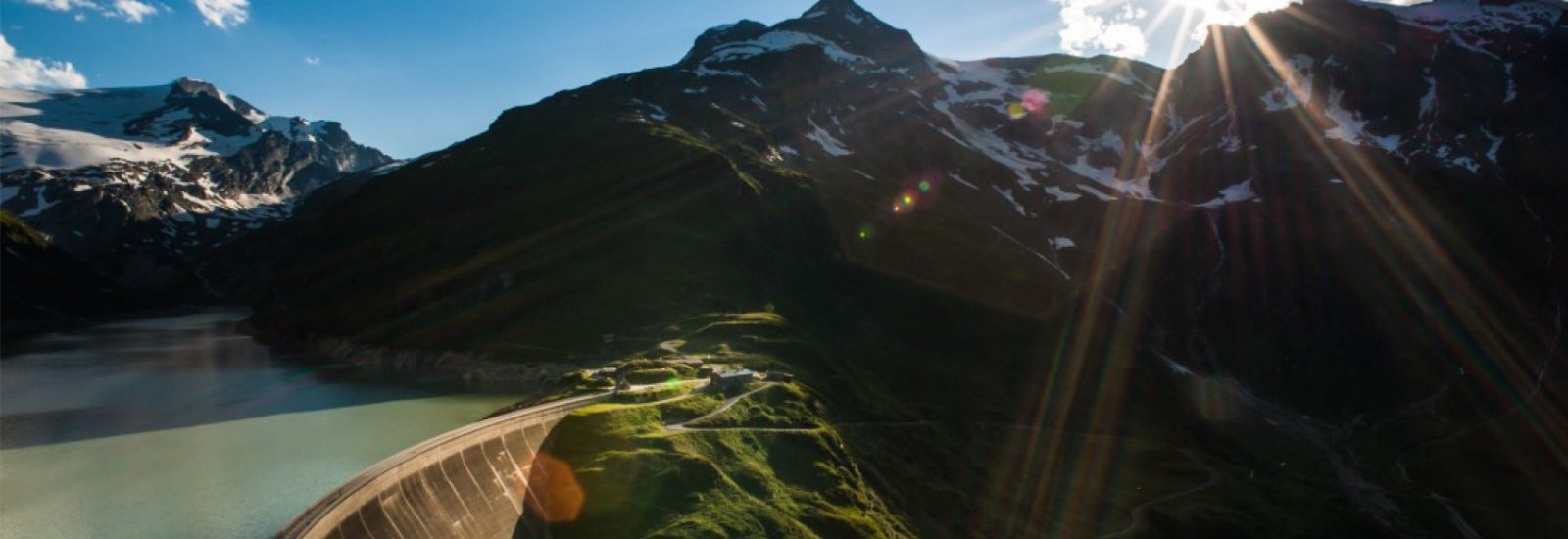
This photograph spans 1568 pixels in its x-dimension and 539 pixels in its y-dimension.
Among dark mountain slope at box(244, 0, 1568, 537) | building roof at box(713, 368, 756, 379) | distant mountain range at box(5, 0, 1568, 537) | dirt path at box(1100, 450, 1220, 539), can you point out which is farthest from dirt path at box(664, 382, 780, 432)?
dirt path at box(1100, 450, 1220, 539)

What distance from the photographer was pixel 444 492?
134ft

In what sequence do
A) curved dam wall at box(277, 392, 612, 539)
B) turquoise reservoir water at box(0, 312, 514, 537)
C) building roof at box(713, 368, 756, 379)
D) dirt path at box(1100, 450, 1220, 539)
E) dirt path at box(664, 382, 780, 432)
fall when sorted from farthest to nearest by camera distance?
dirt path at box(1100, 450, 1220, 539) → building roof at box(713, 368, 756, 379) → dirt path at box(664, 382, 780, 432) → turquoise reservoir water at box(0, 312, 514, 537) → curved dam wall at box(277, 392, 612, 539)

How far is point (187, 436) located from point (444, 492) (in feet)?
132

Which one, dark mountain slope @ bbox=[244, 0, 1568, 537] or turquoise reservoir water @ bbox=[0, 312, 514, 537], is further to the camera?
dark mountain slope @ bbox=[244, 0, 1568, 537]

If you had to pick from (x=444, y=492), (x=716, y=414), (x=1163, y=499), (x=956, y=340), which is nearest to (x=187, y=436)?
(x=444, y=492)

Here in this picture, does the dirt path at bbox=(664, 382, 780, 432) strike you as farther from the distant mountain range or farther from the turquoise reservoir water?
the turquoise reservoir water

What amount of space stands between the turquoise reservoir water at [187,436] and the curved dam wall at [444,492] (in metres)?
9.62

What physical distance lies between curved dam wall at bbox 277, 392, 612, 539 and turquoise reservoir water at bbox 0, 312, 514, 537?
31.6 ft

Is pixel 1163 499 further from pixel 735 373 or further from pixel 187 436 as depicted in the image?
pixel 187 436

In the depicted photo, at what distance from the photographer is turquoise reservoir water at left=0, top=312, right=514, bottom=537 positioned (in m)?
45.8

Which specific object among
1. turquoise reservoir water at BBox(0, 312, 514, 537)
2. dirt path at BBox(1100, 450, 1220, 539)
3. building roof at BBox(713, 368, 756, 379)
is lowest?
turquoise reservoir water at BBox(0, 312, 514, 537)

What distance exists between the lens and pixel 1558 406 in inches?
6796

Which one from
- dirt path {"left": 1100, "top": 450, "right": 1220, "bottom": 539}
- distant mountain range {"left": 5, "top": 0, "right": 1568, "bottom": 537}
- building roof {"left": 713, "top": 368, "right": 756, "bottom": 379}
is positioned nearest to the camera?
building roof {"left": 713, "top": 368, "right": 756, "bottom": 379}

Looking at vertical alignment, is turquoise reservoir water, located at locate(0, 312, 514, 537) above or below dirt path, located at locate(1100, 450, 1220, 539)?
below
